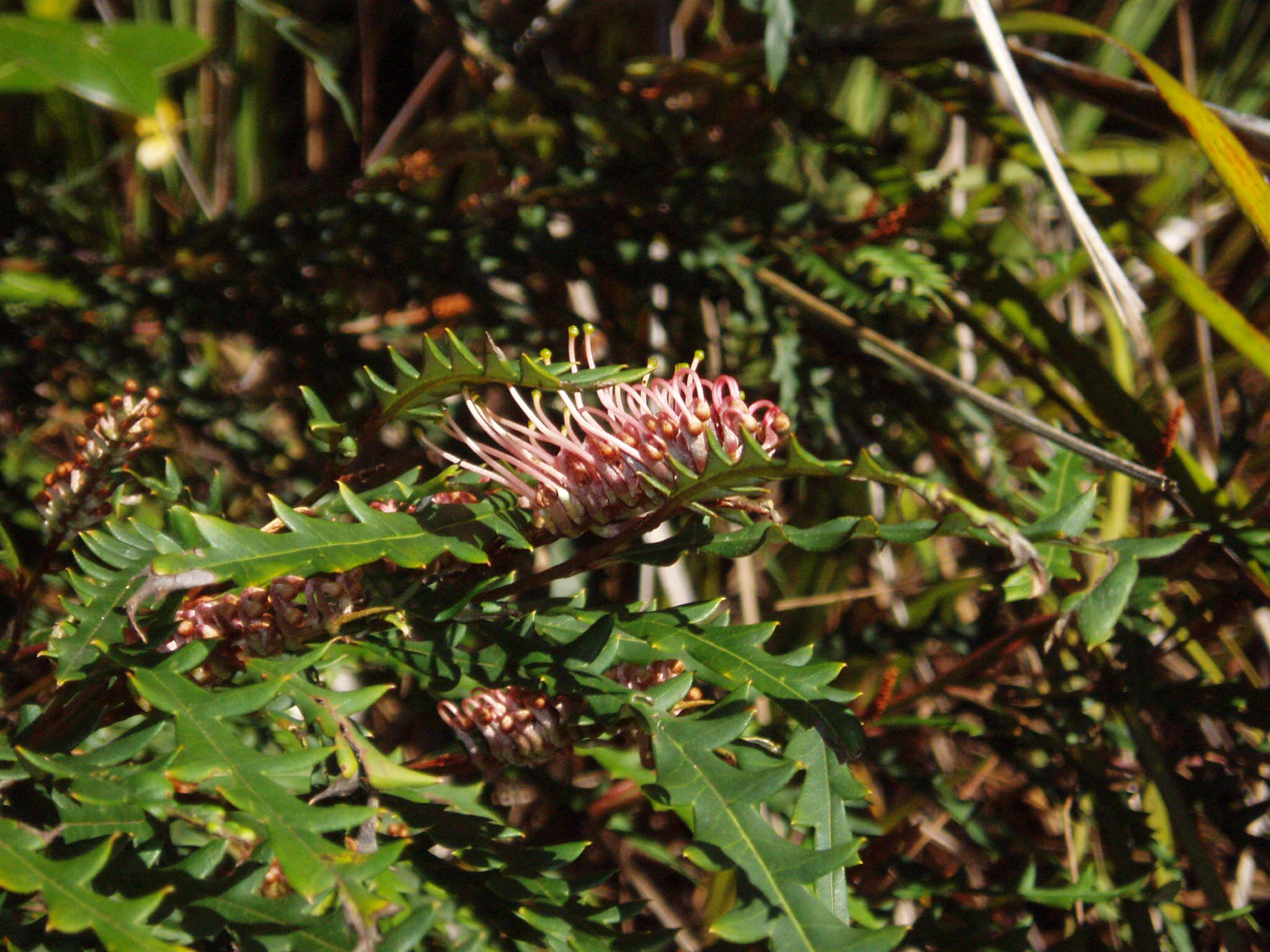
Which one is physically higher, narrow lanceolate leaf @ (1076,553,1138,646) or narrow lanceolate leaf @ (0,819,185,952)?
narrow lanceolate leaf @ (0,819,185,952)

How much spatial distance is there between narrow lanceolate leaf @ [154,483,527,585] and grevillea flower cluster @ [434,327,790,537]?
0.02 metres

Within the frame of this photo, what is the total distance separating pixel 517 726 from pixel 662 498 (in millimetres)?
116

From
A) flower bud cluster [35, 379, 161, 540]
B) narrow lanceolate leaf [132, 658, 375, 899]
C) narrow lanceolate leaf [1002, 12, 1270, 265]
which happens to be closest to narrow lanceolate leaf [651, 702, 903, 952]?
narrow lanceolate leaf [132, 658, 375, 899]

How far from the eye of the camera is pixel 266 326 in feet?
2.68

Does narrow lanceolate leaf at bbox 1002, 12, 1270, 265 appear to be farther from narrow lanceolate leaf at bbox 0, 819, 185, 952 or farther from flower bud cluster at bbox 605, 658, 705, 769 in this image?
narrow lanceolate leaf at bbox 0, 819, 185, 952

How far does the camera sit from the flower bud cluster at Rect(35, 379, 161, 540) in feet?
1.43

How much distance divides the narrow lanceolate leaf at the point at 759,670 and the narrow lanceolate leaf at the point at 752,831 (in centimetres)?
2

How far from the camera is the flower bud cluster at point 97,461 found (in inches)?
17.1

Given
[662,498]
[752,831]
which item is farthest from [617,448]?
[752,831]

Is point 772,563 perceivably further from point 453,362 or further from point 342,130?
point 342,130

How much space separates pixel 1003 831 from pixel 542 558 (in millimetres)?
558

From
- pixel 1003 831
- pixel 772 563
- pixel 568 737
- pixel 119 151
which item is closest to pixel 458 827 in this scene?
pixel 568 737

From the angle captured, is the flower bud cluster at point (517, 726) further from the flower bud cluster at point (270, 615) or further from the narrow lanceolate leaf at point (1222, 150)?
the narrow lanceolate leaf at point (1222, 150)

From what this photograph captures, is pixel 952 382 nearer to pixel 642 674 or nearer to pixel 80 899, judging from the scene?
pixel 642 674
